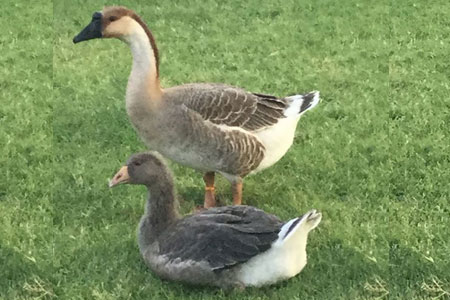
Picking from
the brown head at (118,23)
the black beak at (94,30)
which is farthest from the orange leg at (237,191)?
the black beak at (94,30)

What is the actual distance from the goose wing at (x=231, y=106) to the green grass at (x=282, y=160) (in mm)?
730

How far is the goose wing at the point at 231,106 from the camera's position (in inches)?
212

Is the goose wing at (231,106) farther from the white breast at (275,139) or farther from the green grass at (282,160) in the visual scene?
the green grass at (282,160)

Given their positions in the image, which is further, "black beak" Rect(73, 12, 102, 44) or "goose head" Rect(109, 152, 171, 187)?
"black beak" Rect(73, 12, 102, 44)

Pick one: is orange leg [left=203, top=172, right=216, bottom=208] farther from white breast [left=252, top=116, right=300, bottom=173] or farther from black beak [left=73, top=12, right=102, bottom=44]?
black beak [left=73, top=12, right=102, bottom=44]

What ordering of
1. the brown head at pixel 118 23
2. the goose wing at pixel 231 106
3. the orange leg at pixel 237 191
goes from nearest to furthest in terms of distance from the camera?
1. the brown head at pixel 118 23
2. the goose wing at pixel 231 106
3. the orange leg at pixel 237 191

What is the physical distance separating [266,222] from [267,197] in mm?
1372

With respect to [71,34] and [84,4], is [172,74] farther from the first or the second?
[84,4]

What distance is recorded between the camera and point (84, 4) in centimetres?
1147

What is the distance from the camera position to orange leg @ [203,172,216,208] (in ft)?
19.1

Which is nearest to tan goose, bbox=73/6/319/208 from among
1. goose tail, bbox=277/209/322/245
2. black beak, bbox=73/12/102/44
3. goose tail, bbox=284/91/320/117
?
black beak, bbox=73/12/102/44

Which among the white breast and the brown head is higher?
the brown head

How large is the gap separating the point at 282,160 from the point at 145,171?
213 cm

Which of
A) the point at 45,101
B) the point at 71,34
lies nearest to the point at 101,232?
the point at 45,101
